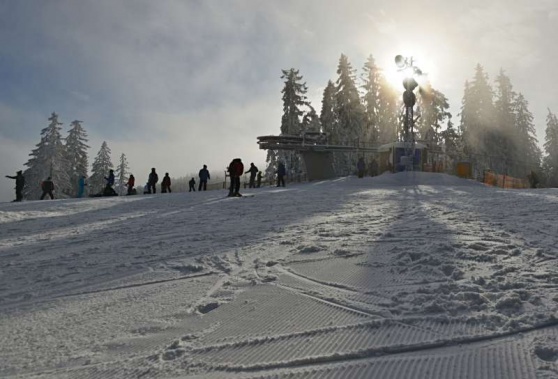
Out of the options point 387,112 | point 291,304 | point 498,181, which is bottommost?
point 291,304

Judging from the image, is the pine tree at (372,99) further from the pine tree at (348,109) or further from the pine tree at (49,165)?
the pine tree at (49,165)

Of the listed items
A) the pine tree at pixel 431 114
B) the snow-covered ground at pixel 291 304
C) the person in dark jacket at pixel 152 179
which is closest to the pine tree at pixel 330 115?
the pine tree at pixel 431 114

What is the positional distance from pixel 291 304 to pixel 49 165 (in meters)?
51.1

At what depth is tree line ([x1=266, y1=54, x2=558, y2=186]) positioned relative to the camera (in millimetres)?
49031

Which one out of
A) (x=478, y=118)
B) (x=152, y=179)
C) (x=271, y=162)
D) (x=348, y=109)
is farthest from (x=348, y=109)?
(x=152, y=179)

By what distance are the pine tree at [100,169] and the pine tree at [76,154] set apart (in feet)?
7.98

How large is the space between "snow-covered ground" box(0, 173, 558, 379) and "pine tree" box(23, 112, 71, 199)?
44.3 metres

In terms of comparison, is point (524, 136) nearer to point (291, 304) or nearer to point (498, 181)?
point (498, 181)

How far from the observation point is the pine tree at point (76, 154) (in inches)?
2060

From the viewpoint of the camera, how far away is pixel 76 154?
54.2m

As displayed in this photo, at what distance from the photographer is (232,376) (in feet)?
8.04

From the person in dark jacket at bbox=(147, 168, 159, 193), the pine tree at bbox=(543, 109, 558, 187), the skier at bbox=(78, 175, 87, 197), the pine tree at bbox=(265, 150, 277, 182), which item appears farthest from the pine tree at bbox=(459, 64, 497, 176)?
the skier at bbox=(78, 175, 87, 197)

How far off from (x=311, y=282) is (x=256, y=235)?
3307mm

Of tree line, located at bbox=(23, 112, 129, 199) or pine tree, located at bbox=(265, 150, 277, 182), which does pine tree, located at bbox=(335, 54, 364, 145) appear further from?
tree line, located at bbox=(23, 112, 129, 199)
